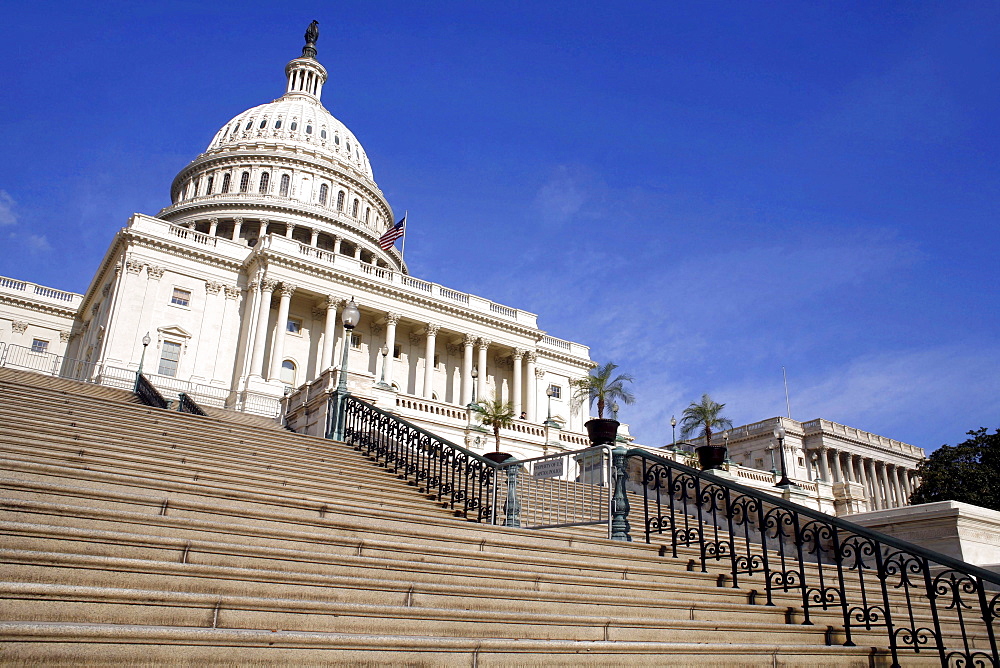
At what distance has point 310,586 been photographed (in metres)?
5.88

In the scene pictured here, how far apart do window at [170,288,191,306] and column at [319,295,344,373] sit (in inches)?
342

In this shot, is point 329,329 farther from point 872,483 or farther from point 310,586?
point 872,483

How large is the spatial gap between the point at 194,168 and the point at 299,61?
96.2ft

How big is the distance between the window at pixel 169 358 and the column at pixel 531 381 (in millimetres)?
25302

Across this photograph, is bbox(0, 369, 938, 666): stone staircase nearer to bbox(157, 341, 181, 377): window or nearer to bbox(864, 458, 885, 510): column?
bbox(157, 341, 181, 377): window

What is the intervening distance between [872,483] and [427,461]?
79021 millimetres

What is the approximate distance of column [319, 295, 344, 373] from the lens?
4766 cm

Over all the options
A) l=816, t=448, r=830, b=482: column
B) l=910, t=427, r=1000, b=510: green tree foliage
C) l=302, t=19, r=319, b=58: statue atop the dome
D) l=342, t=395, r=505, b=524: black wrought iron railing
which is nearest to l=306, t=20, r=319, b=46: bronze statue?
l=302, t=19, r=319, b=58: statue atop the dome

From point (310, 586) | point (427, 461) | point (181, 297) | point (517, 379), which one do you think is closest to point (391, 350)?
point (517, 379)

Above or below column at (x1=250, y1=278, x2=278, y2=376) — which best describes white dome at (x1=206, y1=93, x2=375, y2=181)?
above

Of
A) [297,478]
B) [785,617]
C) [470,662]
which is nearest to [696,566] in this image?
[785,617]

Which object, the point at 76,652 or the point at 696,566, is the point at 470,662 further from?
the point at 696,566

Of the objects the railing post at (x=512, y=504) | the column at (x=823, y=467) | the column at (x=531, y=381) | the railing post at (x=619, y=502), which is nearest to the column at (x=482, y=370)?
the column at (x=531, y=381)

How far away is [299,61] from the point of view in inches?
3752
